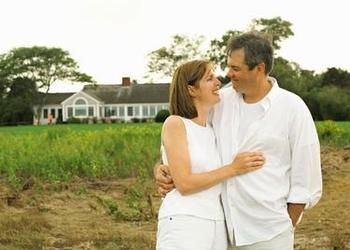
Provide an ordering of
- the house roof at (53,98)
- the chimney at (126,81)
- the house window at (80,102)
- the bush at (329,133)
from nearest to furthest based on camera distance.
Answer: the bush at (329,133), the house roof at (53,98), the house window at (80,102), the chimney at (126,81)

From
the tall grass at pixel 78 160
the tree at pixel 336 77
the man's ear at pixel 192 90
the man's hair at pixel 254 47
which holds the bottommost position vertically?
the tall grass at pixel 78 160

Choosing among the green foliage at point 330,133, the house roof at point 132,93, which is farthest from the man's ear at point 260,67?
the house roof at point 132,93

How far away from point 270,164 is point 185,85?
489 millimetres

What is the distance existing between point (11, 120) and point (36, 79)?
9821mm

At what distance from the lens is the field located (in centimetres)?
743

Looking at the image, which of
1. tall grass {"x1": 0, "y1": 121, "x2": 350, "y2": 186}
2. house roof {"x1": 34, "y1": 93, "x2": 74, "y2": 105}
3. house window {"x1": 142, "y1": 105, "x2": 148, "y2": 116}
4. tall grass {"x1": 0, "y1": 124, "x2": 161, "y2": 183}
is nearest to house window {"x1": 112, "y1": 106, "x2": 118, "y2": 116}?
house window {"x1": 142, "y1": 105, "x2": 148, "y2": 116}

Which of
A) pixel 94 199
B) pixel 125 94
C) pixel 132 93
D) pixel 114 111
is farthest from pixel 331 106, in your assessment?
pixel 94 199

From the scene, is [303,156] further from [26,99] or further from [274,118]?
[26,99]

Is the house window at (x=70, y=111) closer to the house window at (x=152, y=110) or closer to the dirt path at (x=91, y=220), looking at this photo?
the house window at (x=152, y=110)

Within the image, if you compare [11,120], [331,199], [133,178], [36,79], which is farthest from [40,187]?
[36,79]

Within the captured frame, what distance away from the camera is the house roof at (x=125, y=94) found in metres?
83.6

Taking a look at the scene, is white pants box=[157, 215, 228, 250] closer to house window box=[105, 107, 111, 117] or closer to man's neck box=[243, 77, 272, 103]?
man's neck box=[243, 77, 272, 103]

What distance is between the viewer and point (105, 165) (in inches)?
524

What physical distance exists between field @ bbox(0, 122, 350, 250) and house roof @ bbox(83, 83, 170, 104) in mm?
65770
